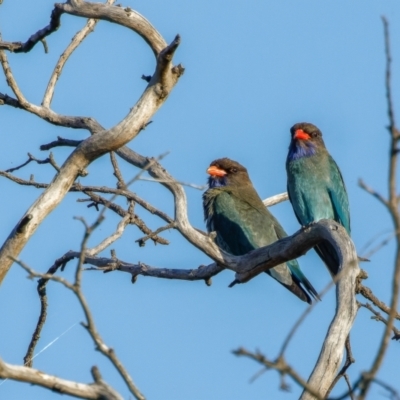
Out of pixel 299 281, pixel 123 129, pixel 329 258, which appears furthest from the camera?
pixel 299 281

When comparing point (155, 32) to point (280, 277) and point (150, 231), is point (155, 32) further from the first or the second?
point (280, 277)

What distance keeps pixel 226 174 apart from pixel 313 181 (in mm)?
1050

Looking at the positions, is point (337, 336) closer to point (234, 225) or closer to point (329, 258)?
point (329, 258)

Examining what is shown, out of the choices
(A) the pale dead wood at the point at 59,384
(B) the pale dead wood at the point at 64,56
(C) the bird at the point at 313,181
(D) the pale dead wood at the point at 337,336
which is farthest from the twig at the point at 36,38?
(A) the pale dead wood at the point at 59,384

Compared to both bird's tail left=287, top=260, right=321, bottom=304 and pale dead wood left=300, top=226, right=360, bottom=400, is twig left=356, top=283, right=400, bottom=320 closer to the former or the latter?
pale dead wood left=300, top=226, right=360, bottom=400

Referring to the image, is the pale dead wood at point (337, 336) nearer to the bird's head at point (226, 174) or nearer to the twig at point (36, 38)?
the twig at point (36, 38)

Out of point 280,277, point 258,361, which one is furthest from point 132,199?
point 258,361

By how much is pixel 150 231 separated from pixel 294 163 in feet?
6.92

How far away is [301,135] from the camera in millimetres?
7980

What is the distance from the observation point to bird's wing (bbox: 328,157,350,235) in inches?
300

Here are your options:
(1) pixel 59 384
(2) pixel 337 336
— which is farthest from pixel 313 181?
(1) pixel 59 384

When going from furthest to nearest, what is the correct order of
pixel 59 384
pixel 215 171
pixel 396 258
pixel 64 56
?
1. pixel 215 171
2. pixel 64 56
3. pixel 59 384
4. pixel 396 258

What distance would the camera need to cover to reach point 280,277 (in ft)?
23.9

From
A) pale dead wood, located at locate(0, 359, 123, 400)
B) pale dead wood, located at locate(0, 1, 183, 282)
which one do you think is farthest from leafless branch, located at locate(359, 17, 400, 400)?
pale dead wood, located at locate(0, 1, 183, 282)
